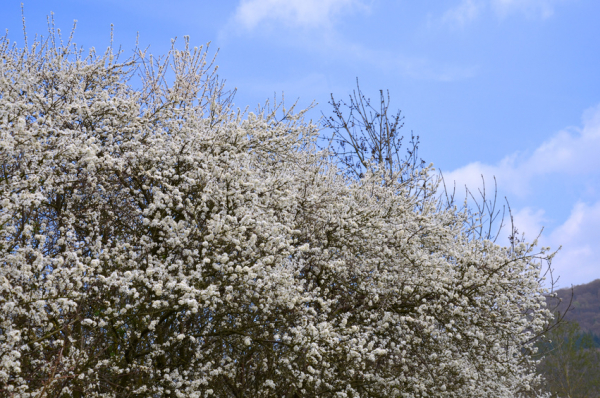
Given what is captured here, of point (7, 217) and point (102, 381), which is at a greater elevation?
point (7, 217)

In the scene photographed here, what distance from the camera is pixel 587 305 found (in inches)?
3039

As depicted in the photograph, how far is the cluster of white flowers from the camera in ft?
20.3

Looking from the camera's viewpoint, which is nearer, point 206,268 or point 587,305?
point 206,268

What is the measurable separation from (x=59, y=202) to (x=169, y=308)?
273 cm

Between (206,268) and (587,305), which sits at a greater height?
(587,305)

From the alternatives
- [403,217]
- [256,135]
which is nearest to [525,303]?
[403,217]

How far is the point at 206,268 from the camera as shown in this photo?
6949 mm

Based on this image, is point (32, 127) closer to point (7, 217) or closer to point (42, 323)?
point (7, 217)

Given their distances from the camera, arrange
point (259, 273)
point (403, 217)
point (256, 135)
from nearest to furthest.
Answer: point (259, 273)
point (256, 135)
point (403, 217)

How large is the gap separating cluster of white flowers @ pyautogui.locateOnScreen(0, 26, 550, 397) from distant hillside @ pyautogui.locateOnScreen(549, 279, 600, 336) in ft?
227

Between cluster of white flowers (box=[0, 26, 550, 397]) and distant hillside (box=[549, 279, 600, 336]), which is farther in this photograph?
distant hillside (box=[549, 279, 600, 336])

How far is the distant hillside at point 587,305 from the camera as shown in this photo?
71062mm

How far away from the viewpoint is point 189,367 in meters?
7.17

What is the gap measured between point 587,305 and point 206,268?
85134 millimetres
